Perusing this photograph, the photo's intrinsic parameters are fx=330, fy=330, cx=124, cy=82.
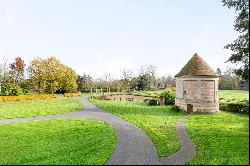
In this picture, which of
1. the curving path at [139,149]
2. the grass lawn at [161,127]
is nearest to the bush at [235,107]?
the grass lawn at [161,127]

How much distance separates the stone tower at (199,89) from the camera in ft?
153

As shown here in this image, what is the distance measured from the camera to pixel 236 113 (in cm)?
4719

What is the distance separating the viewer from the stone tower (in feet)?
153

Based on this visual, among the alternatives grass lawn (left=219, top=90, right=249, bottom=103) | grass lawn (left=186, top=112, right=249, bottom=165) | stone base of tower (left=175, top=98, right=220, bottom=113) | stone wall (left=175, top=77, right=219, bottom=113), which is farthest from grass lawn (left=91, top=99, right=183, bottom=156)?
grass lawn (left=219, top=90, right=249, bottom=103)

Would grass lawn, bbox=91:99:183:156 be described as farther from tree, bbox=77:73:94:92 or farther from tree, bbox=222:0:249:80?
tree, bbox=77:73:94:92

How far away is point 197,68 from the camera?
158 feet

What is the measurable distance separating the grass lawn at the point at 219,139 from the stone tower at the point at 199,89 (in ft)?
14.9

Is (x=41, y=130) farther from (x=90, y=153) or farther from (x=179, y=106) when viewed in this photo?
(x=179, y=106)

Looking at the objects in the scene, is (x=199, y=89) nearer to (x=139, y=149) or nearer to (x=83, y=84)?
(x=139, y=149)

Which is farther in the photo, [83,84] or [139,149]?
[83,84]

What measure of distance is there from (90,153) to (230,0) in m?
14.9

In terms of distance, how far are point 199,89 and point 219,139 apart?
767 inches

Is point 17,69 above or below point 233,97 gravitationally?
above

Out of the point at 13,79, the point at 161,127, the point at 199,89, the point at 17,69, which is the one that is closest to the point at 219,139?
the point at 161,127
